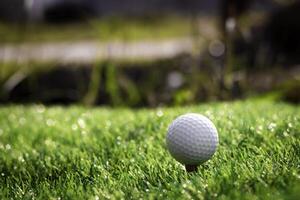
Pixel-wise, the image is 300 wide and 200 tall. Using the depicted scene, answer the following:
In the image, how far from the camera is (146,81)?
33.1 ft

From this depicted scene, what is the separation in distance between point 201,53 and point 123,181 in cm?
631

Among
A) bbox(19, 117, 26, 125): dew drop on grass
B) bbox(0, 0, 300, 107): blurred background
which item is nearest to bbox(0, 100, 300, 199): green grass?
bbox(19, 117, 26, 125): dew drop on grass

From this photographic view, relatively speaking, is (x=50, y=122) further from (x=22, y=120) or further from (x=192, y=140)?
(x=192, y=140)

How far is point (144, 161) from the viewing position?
157 inches

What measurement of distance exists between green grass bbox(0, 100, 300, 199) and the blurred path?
3.92 m

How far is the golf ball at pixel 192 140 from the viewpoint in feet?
11.7

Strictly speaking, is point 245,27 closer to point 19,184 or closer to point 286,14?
point 286,14

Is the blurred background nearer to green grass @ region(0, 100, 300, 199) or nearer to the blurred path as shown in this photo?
the blurred path

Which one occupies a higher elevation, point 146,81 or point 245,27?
point 245,27

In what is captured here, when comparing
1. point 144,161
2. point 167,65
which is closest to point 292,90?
point 167,65

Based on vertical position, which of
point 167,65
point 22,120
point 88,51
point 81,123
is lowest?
point 88,51

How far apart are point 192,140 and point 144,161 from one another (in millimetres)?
523

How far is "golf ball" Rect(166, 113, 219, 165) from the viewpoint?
3564 millimetres

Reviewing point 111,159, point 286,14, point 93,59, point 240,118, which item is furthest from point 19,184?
point 286,14
